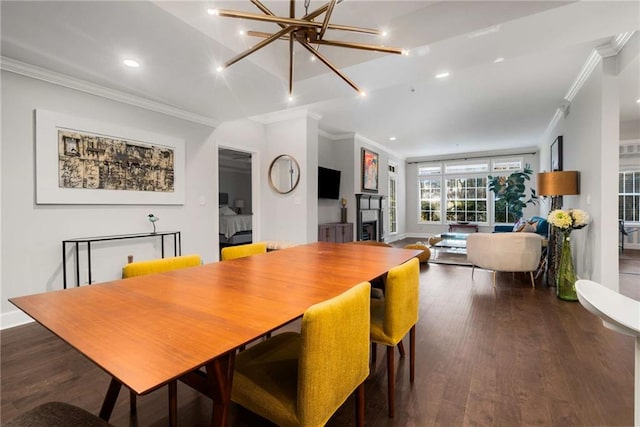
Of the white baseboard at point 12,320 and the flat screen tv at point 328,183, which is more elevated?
the flat screen tv at point 328,183

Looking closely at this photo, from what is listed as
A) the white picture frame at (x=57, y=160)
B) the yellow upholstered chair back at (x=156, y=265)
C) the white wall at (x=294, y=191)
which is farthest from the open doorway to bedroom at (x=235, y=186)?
the yellow upholstered chair back at (x=156, y=265)

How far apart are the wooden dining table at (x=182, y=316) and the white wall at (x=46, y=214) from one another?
86.3 inches

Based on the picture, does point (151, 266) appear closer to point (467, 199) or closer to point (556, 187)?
point (556, 187)

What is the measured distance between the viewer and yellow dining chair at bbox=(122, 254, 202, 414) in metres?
1.64

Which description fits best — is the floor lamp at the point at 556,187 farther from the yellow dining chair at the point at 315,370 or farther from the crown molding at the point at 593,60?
the yellow dining chair at the point at 315,370

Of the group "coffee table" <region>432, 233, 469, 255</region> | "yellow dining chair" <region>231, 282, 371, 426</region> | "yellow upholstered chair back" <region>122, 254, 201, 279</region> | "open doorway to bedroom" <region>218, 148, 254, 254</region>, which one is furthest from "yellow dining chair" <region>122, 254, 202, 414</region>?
"coffee table" <region>432, 233, 469, 255</region>

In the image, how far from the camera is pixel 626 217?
682 centimetres

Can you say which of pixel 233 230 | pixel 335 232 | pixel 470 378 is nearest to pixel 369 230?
pixel 335 232

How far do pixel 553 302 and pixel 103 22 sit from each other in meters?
4.88

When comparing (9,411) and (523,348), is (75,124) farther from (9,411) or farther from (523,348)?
(523,348)

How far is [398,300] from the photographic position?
4.90 feet

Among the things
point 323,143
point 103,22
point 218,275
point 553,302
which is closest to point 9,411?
point 218,275

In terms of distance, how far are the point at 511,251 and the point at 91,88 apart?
5.34 meters

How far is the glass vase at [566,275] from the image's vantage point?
10.9 feet
